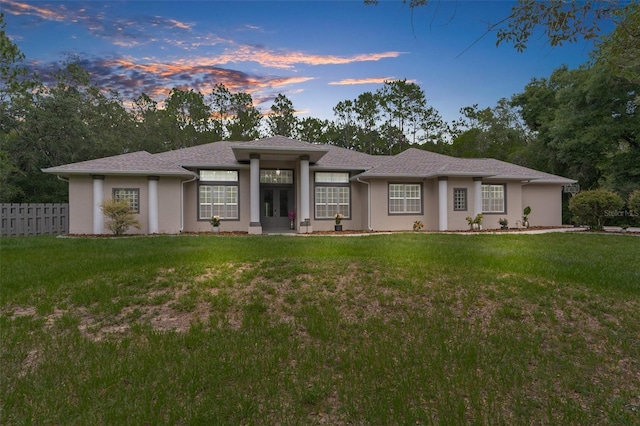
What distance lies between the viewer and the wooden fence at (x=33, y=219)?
17016 mm

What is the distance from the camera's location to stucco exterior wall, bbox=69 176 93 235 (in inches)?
654

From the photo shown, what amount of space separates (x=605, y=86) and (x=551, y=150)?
6212 mm

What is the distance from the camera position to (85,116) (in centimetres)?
2830

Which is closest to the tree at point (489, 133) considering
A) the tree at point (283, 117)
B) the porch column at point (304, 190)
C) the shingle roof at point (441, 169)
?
the tree at point (283, 117)

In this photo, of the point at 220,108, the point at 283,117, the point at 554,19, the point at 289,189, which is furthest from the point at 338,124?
the point at 554,19

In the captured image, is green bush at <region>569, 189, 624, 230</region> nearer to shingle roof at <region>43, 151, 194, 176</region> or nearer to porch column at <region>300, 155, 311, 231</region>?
porch column at <region>300, 155, 311, 231</region>

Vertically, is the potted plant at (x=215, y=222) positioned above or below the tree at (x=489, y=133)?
below

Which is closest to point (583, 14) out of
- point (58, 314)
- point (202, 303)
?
point (202, 303)

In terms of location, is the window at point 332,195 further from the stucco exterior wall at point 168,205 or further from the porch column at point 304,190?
the stucco exterior wall at point 168,205

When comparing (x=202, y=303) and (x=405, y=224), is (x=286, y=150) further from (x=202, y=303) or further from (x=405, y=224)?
(x=202, y=303)

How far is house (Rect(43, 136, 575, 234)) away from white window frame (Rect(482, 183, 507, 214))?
0.06m

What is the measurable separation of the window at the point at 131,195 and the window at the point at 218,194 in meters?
Result: 2.79

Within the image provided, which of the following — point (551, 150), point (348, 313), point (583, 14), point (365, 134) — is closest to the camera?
point (583, 14)

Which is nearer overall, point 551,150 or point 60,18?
point 60,18
